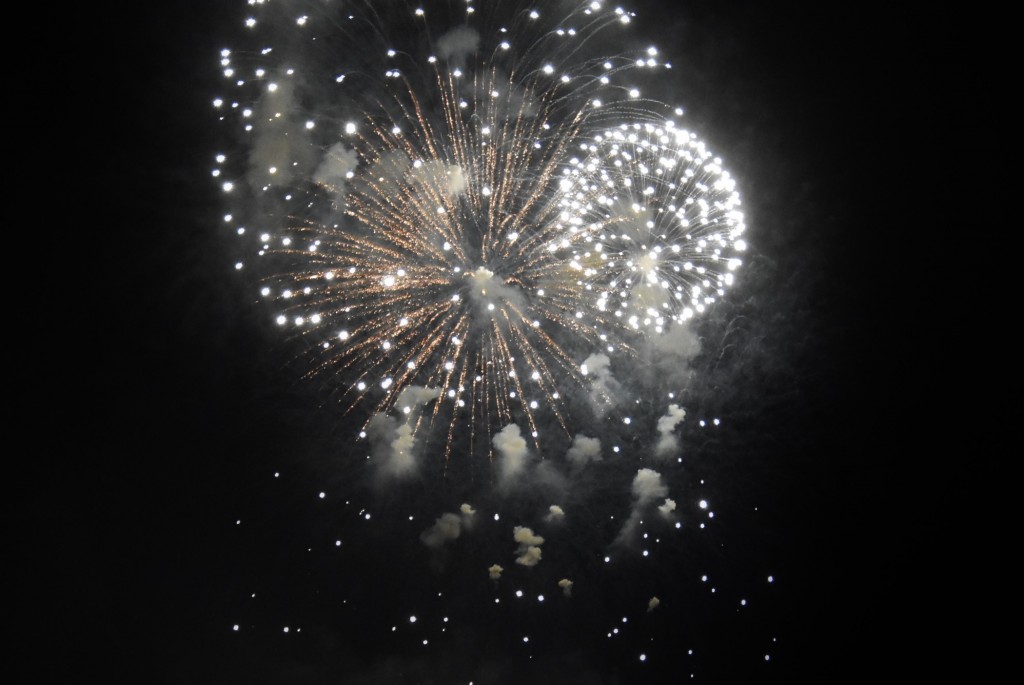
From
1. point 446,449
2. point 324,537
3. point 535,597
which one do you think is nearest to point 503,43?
point 446,449

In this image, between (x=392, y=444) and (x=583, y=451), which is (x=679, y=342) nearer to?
(x=583, y=451)

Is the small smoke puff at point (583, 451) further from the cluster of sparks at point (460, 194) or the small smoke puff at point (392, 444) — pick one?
the small smoke puff at point (392, 444)

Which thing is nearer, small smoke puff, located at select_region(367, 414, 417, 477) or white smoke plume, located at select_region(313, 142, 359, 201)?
white smoke plume, located at select_region(313, 142, 359, 201)

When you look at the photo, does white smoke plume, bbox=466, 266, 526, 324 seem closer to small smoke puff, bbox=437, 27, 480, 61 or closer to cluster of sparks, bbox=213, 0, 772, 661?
cluster of sparks, bbox=213, 0, 772, 661

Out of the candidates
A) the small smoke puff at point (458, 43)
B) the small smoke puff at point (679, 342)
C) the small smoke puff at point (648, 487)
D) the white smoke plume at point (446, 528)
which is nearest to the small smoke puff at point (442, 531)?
the white smoke plume at point (446, 528)

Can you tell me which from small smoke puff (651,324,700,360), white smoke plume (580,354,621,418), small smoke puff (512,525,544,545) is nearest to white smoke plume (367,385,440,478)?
small smoke puff (512,525,544,545)

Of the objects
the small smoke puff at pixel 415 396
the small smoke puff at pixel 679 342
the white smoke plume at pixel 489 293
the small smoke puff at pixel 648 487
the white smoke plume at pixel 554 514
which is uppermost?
the white smoke plume at pixel 489 293
